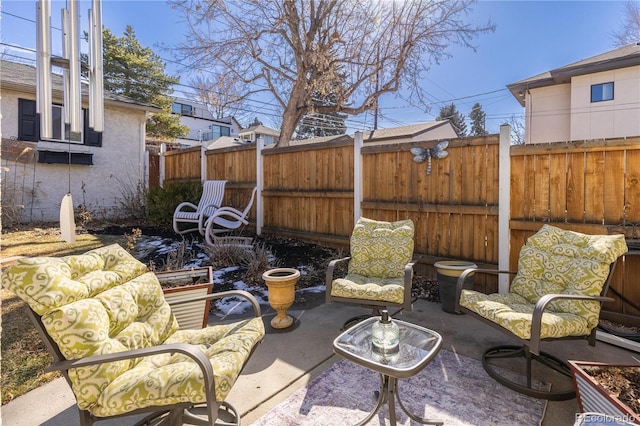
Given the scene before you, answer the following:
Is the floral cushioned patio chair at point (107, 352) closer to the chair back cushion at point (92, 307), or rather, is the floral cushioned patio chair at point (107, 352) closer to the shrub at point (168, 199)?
the chair back cushion at point (92, 307)

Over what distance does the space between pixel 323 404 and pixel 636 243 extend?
2.87 m

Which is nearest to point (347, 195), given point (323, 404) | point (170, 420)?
point (323, 404)

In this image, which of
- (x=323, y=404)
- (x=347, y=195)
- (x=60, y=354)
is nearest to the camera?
(x=60, y=354)

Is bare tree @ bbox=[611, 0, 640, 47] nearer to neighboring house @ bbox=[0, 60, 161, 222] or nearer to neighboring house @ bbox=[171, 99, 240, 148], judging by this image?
neighboring house @ bbox=[0, 60, 161, 222]

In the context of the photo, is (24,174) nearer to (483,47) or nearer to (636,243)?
(636,243)

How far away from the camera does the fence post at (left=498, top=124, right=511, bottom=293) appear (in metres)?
3.49

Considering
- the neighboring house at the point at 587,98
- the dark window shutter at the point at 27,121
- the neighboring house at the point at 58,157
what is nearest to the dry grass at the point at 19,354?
the neighboring house at the point at 58,157

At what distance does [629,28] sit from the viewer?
11188 mm

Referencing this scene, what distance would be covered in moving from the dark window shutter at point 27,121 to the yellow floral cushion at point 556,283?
1013 cm

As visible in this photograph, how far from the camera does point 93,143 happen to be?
8867 mm

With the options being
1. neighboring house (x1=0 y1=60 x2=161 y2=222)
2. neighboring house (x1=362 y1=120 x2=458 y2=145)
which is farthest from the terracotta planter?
neighboring house (x1=362 y1=120 x2=458 y2=145)

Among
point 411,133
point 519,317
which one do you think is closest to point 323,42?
point 519,317

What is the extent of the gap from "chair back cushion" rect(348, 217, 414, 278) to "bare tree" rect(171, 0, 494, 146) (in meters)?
5.28

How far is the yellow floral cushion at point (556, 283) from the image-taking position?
206cm
